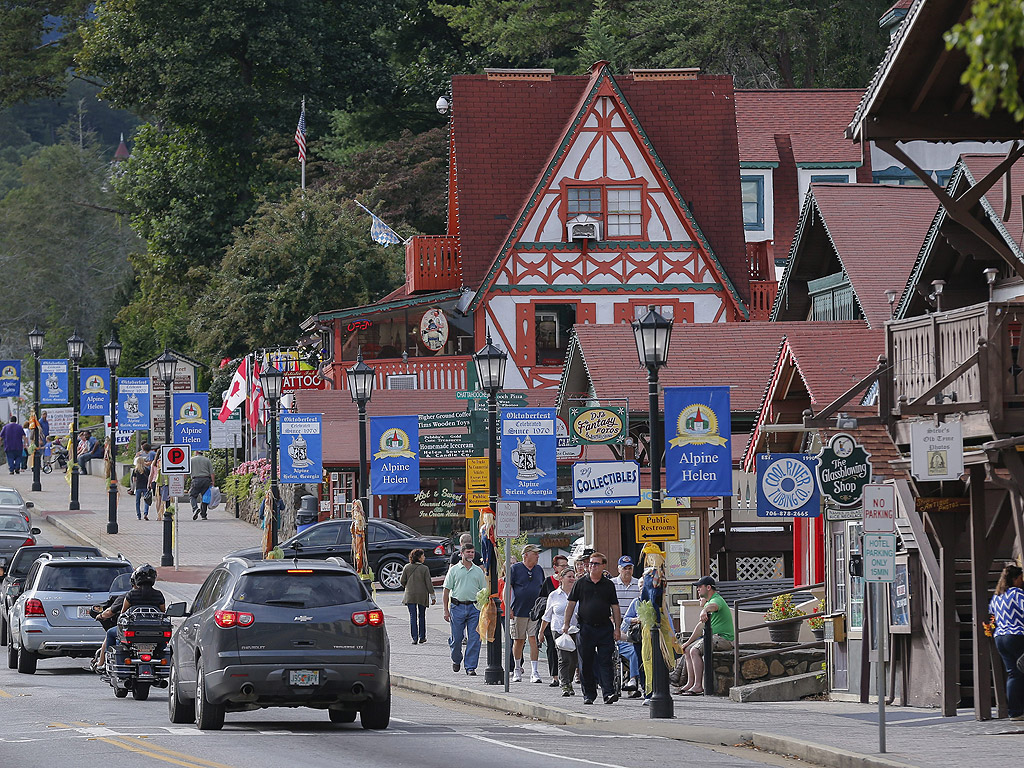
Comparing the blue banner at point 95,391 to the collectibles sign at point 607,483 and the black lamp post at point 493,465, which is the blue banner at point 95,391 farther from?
the collectibles sign at point 607,483

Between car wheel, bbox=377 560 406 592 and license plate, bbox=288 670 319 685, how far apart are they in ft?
70.0

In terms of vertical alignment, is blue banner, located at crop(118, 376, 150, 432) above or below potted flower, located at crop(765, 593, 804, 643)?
above

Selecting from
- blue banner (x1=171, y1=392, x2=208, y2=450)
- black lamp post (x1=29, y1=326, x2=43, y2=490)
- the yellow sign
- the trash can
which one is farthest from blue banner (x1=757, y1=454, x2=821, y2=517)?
black lamp post (x1=29, y1=326, x2=43, y2=490)

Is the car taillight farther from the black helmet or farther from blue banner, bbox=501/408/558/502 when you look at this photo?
blue banner, bbox=501/408/558/502

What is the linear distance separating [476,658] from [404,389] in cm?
2170

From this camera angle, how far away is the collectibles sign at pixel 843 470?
20969 millimetres

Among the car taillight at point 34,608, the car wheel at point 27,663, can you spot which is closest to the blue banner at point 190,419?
the car wheel at point 27,663

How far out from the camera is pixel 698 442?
2512 cm

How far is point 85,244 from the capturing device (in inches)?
4577

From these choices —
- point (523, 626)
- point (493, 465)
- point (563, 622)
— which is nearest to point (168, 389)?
point (493, 465)

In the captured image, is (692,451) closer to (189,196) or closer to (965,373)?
(965,373)

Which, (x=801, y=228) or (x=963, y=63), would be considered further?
(x=801, y=228)

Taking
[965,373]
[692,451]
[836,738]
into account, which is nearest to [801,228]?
[692,451]

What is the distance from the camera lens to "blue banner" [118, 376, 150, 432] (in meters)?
46.9
